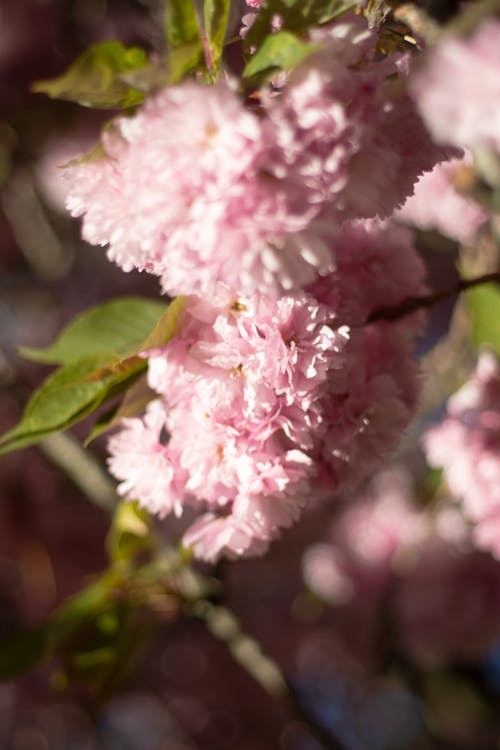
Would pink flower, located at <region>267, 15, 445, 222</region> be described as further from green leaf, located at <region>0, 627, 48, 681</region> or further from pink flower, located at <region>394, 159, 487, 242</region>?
pink flower, located at <region>394, 159, 487, 242</region>

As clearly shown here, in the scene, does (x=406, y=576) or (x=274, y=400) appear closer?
(x=274, y=400)

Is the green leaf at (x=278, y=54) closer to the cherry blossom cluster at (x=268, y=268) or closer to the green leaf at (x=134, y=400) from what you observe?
the cherry blossom cluster at (x=268, y=268)

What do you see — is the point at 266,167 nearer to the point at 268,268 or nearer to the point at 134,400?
the point at 268,268

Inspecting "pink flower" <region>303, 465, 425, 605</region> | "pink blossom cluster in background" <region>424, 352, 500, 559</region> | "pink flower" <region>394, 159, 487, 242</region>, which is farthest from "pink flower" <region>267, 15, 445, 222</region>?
"pink flower" <region>303, 465, 425, 605</region>

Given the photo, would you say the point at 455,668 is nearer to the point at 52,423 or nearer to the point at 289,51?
the point at 52,423

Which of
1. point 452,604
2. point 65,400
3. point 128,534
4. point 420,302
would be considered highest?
point 65,400

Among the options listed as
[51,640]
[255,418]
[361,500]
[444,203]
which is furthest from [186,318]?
[361,500]

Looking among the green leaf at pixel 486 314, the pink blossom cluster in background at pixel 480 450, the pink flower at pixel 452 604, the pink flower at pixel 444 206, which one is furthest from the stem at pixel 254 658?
the pink flower at pixel 444 206

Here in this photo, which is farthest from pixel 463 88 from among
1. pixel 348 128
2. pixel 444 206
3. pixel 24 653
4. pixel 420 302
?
pixel 444 206
